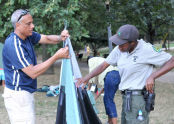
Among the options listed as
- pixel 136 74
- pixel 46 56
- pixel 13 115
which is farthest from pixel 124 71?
pixel 46 56

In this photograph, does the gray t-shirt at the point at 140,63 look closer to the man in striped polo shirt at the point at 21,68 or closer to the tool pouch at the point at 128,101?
the tool pouch at the point at 128,101

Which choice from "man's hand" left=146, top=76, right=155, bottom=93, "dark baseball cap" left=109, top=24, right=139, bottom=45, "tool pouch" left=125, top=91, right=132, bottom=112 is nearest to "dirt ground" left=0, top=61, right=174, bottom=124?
"tool pouch" left=125, top=91, right=132, bottom=112

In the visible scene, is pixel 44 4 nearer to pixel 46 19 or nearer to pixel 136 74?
pixel 46 19

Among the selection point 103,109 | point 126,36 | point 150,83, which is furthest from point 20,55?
point 103,109

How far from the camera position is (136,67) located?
9.57 feet

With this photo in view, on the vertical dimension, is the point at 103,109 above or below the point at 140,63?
below

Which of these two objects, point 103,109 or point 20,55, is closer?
point 20,55

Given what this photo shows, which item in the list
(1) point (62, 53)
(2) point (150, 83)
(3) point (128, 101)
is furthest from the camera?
(1) point (62, 53)

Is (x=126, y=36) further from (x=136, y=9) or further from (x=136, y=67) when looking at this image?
(x=136, y=9)

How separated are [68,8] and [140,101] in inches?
193

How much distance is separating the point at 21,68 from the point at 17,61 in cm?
8

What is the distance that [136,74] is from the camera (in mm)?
2939

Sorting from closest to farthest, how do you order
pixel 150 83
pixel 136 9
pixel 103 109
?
pixel 150 83, pixel 103 109, pixel 136 9

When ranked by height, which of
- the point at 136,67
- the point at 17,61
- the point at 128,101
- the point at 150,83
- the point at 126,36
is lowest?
the point at 128,101
